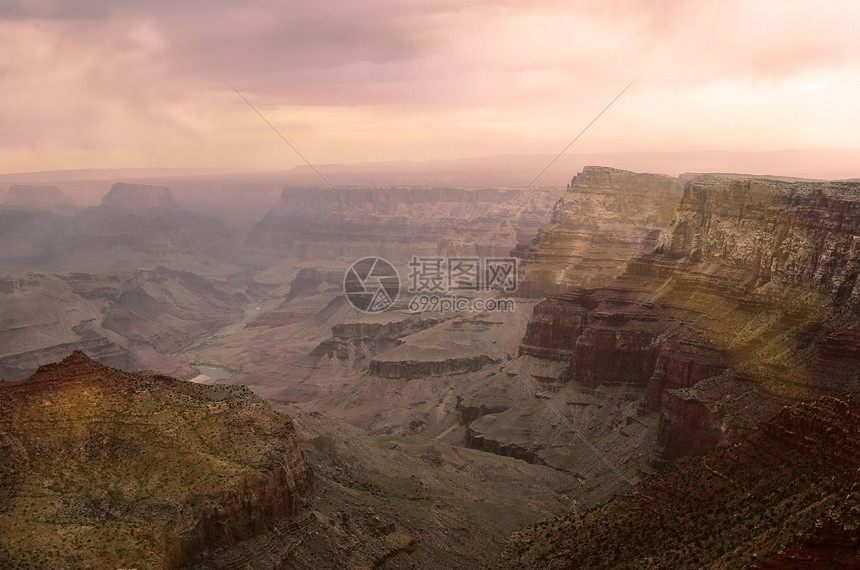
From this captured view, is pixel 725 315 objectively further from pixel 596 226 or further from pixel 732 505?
pixel 596 226

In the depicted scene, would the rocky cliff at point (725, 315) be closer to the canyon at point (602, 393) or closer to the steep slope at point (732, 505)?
the canyon at point (602, 393)

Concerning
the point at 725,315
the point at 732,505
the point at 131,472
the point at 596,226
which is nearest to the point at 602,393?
the point at 725,315

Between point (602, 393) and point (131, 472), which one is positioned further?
point (602, 393)

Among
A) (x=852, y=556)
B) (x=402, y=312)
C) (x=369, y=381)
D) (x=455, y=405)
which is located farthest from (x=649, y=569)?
(x=402, y=312)

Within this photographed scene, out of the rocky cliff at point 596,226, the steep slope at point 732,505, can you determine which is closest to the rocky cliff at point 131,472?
the steep slope at point 732,505

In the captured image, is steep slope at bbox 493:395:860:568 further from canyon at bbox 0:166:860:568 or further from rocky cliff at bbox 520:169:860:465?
rocky cliff at bbox 520:169:860:465

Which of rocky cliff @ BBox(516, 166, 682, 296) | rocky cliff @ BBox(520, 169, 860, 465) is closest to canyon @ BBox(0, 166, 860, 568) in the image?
rocky cliff @ BBox(520, 169, 860, 465)
